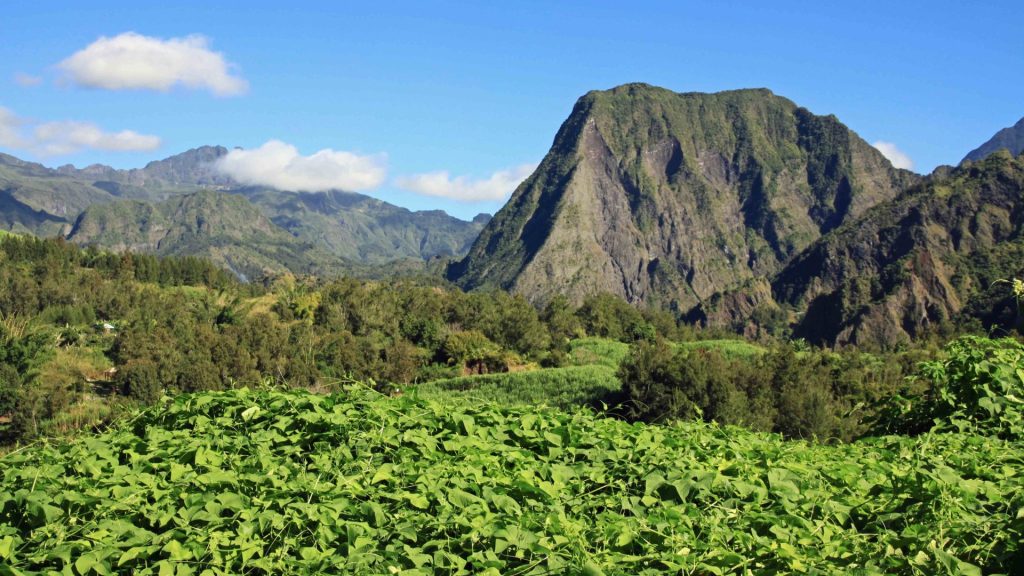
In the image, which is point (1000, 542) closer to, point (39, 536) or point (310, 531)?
point (310, 531)

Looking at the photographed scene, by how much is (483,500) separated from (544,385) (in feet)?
90.5

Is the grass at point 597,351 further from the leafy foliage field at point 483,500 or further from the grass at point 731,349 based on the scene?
the leafy foliage field at point 483,500

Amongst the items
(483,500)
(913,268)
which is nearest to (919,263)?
(913,268)

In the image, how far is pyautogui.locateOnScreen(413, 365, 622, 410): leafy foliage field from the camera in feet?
98.1

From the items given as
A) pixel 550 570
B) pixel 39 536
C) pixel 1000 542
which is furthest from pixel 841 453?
pixel 39 536

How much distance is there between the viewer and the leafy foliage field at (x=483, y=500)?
343 centimetres

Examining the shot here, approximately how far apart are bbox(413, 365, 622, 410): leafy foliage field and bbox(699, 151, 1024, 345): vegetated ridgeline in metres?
39.9

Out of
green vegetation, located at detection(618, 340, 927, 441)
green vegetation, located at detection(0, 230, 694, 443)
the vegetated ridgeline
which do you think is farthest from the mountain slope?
green vegetation, located at detection(0, 230, 694, 443)

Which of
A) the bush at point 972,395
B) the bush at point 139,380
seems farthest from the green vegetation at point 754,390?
the bush at point 139,380

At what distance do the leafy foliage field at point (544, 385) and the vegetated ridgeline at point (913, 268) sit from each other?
39879mm

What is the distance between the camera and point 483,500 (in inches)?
154

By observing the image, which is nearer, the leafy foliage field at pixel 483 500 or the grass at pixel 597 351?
the leafy foliage field at pixel 483 500

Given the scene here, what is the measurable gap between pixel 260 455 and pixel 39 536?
3.84 feet

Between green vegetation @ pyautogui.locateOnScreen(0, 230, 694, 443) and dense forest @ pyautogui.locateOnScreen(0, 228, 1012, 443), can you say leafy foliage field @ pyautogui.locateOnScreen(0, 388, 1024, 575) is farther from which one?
green vegetation @ pyautogui.locateOnScreen(0, 230, 694, 443)
